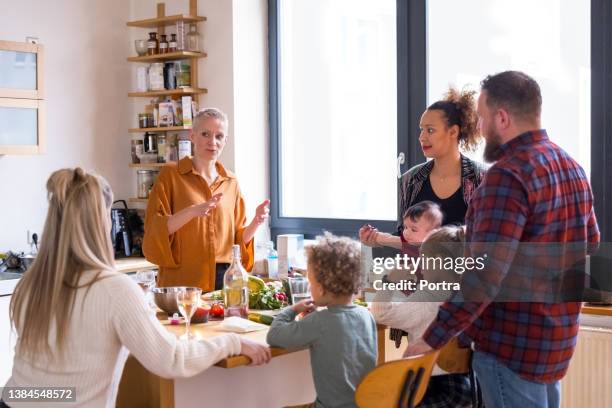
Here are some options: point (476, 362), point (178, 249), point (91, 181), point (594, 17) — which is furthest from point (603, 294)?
point (91, 181)

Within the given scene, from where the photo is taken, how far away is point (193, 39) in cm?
484

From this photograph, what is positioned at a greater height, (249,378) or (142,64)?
(142,64)

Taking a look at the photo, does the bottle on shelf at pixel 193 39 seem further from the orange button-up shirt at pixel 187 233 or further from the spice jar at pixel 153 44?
the orange button-up shirt at pixel 187 233

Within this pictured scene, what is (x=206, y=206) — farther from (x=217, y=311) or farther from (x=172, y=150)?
(x=172, y=150)

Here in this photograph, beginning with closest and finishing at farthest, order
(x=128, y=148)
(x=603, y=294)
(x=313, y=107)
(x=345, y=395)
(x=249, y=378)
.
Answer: (x=345, y=395), (x=249, y=378), (x=603, y=294), (x=313, y=107), (x=128, y=148)

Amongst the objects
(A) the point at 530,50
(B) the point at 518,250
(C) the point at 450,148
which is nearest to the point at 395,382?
(B) the point at 518,250

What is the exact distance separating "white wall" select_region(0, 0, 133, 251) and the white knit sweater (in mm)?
2790

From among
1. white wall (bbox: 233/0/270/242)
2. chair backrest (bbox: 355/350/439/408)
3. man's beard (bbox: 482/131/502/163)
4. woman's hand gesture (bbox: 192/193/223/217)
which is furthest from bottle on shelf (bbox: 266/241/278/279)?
man's beard (bbox: 482/131/502/163)

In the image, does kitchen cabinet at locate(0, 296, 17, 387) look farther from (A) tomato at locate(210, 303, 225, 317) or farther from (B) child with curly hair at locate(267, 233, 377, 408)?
(B) child with curly hair at locate(267, 233, 377, 408)

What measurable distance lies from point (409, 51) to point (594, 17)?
3.33 ft

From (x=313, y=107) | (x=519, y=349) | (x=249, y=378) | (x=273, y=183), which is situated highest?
(x=313, y=107)

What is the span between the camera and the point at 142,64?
16.9 ft

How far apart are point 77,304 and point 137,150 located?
3.19 metres

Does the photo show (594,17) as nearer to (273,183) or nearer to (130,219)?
(273,183)
